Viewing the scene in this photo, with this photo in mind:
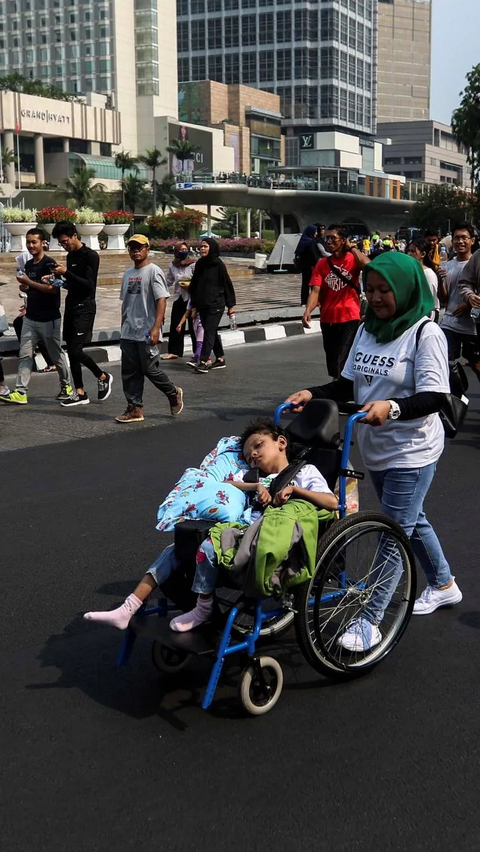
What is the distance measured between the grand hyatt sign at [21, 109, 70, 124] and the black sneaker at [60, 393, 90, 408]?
3723 inches

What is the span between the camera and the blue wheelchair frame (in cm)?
318

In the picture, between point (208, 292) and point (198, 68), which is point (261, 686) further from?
point (198, 68)

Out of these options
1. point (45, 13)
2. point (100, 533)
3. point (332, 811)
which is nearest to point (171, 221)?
point (100, 533)

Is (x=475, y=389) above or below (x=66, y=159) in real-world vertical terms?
below

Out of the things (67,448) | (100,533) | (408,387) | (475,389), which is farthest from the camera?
(475,389)

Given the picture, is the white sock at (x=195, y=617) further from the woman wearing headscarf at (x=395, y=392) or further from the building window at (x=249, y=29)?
the building window at (x=249, y=29)

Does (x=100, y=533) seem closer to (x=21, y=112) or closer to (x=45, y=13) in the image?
(x=21, y=112)

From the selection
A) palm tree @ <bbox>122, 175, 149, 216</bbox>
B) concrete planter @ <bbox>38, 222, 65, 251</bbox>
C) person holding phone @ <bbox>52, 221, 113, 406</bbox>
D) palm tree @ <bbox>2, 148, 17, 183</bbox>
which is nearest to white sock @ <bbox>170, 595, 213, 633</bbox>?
person holding phone @ <bbox>52, 221, 113, 406</bbox>

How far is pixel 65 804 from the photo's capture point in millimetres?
2795

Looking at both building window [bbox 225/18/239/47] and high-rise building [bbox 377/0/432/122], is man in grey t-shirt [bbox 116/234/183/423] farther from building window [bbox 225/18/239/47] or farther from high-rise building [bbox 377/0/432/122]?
high-rise building [bbox 377/0/432/122]

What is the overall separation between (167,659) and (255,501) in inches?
27.6

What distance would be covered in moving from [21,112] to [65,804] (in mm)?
101744

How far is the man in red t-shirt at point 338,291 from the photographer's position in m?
8.59

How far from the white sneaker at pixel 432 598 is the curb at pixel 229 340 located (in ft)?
29.4
